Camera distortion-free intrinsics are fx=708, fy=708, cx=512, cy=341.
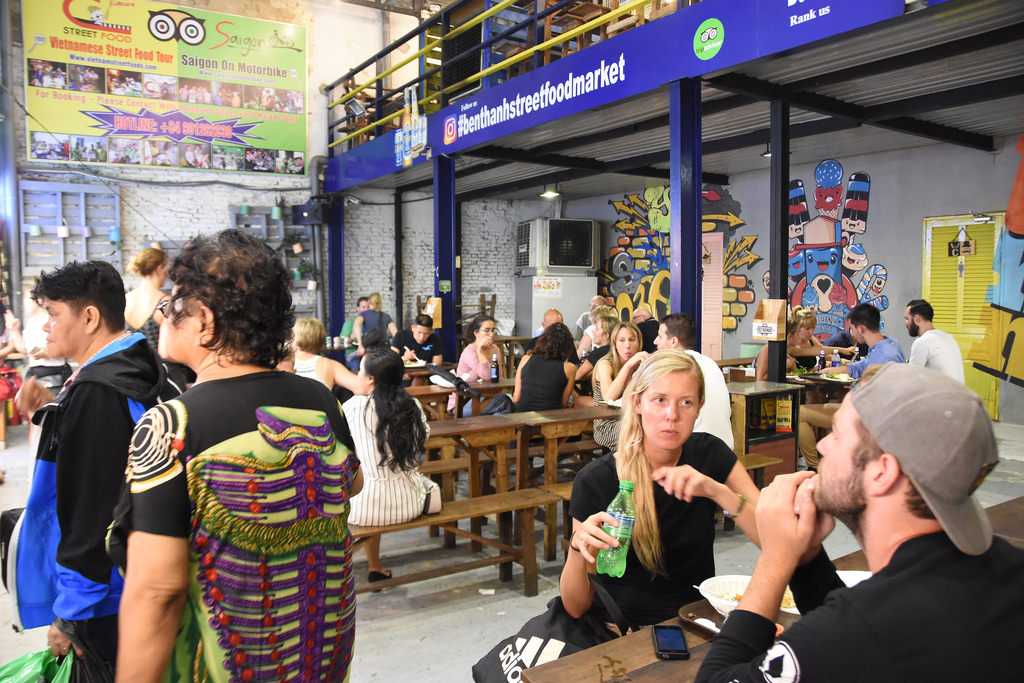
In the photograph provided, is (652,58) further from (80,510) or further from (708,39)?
(80,510)

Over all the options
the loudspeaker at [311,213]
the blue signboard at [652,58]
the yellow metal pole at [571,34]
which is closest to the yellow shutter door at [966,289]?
the yellow metal pole at [571,34]

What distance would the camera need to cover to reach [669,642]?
171 centimetres

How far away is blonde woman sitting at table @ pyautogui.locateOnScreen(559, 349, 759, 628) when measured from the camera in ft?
6.82

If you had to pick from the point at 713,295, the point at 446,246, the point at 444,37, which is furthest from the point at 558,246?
the point at 444,37

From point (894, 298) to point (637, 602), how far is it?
8.97 meters

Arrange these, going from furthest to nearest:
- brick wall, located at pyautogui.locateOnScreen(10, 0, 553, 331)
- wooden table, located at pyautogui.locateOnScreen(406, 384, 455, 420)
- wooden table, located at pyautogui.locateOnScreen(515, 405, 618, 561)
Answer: brick wall, located at pyautogui.locateOnScreen(10, 0, 553, 331), wooden table, located at pyautogui.locateOnScreen(406, 384, 455, 420), wooden table, located at pyautogui.locateOnScreen(515, 405, 618, 561)

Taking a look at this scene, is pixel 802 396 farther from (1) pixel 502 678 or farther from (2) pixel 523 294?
(2) pixel 523 294

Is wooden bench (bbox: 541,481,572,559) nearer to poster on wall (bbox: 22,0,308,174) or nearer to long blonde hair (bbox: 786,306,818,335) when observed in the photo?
long blonde hair (bbox: 786,306,818,335)

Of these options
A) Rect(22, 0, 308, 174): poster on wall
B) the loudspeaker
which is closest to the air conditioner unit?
the loudspeaker

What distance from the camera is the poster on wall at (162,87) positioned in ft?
33.0

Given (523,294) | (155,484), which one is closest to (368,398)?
(155,484)

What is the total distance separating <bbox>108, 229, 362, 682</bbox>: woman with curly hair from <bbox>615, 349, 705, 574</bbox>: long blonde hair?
94 centimetres

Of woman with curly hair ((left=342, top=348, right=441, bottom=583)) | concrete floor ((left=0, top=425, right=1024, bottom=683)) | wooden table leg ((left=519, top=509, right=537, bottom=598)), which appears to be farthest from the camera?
wooden table leg ((left=519, top=509, right=537, bottom=598))

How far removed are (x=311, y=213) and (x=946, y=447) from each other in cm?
1167
